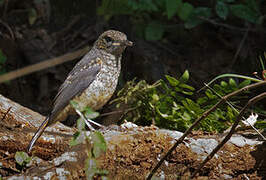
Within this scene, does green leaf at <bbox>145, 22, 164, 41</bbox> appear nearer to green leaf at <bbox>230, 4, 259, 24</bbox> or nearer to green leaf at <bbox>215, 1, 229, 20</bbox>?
green leaf at <bbox>215, 1, 229, 20</bbox>

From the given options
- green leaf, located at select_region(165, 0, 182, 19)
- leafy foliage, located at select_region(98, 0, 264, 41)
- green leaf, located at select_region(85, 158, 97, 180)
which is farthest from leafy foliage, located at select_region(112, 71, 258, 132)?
leafy foliage, located at select_region(98, 0, 264, 41)

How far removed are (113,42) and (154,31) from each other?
2.72 metres

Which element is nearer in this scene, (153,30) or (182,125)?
(182,125)

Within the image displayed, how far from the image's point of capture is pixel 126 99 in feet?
14.1

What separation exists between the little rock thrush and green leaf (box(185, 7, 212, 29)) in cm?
243

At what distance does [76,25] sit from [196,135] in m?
4.33

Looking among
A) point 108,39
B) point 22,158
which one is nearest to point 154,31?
point 108,39

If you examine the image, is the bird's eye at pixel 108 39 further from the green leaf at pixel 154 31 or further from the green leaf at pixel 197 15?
the green leaf at pixel 154 31

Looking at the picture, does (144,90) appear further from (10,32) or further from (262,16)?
(10,32)

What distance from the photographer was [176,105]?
12.8 feet

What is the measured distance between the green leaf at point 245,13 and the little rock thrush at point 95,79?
8.74 ft

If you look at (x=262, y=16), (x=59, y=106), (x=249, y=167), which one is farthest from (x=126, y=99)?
(x=262, y=16)

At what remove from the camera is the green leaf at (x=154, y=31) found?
21.0 feet

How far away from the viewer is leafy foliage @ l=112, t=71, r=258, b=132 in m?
3.71
